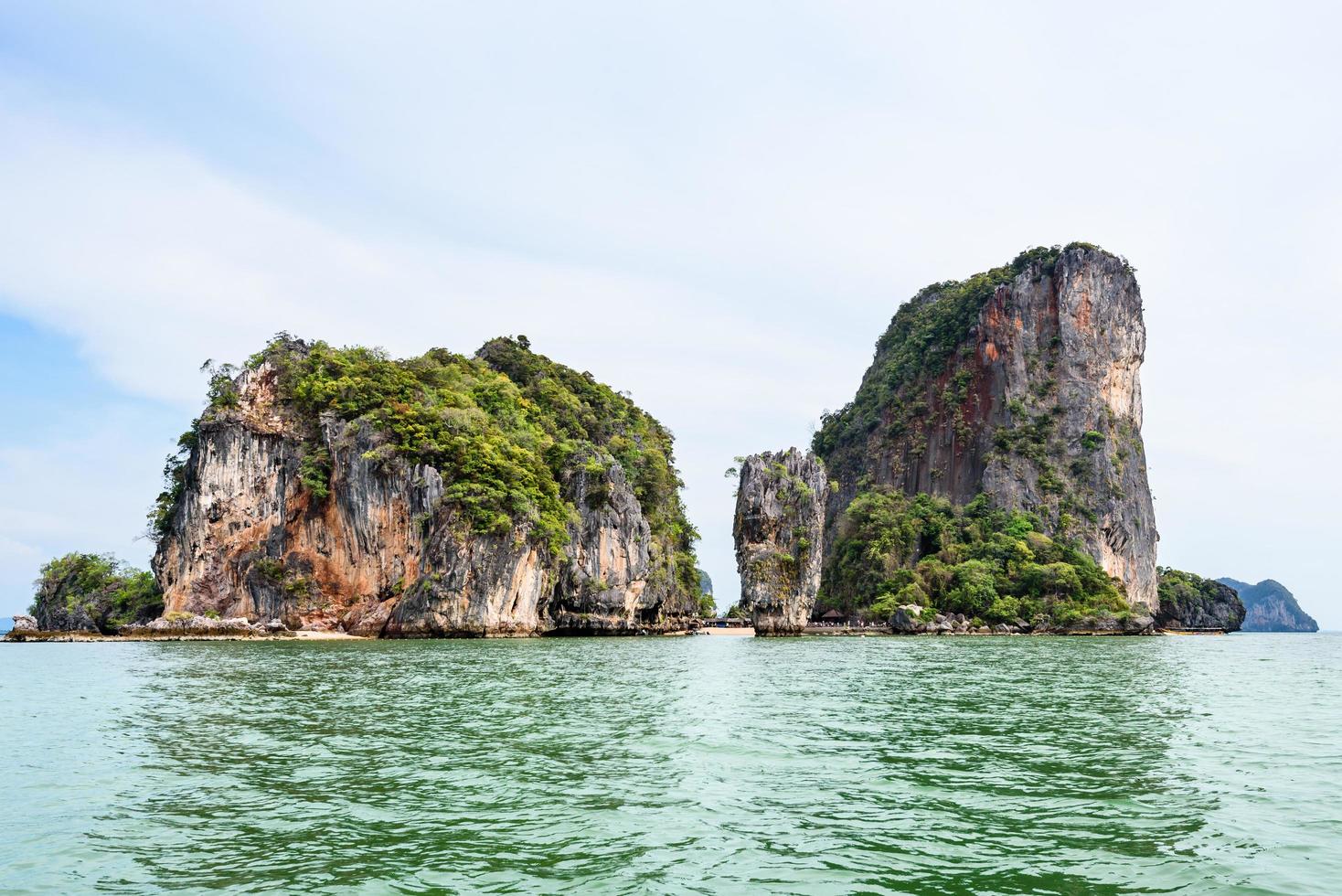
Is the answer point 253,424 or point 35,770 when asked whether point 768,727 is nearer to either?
point 35,770

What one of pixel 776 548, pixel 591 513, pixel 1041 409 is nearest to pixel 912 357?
pixel 1041 409

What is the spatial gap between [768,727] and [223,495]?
5422cm

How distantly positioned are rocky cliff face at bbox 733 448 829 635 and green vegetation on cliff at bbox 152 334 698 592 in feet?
30.8

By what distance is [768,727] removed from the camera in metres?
17.9

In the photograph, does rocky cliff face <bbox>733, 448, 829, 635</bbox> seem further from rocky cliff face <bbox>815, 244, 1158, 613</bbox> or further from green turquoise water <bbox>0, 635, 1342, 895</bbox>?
green turquoise water <bbox>0, 635, 1342, 895</bbox>

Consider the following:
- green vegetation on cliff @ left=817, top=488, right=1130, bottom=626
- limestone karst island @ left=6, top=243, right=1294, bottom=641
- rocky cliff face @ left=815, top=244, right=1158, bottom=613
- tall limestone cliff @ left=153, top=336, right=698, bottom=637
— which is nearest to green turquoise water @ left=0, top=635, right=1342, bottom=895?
tall limestone cliff @ left=153, top=336, right=698, bottom=637

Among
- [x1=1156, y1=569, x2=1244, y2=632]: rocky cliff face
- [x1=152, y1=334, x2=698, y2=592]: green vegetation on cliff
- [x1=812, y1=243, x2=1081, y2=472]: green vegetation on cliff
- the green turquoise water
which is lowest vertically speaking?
the green turquoise water

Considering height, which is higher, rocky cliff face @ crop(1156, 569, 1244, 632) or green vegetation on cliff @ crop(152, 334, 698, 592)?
green vegetation on cliff @ crop(152, 334, 698, 592)

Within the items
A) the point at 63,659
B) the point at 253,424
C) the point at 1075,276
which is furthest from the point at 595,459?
the point at 1075,276

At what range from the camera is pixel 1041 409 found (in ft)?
365

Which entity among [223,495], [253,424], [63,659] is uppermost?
[253,424]

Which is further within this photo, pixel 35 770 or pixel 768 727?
pixel 768 727

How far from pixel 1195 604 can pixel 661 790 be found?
126 meters

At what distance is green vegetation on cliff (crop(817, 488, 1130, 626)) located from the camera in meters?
88.4
